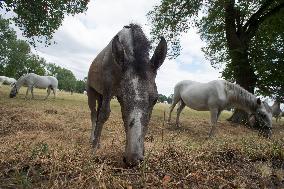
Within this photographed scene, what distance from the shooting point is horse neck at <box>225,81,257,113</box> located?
1323cm

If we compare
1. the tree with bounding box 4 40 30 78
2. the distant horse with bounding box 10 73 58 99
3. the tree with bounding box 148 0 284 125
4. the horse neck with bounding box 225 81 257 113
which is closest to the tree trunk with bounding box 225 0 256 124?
the tree with bounding box 148 0 284 125

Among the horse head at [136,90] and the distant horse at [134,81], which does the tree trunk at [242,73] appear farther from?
the horse head at [136,90]

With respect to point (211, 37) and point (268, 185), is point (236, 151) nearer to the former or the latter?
point (268, 185)

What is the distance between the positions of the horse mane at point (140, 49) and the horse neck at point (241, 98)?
7.97 metres

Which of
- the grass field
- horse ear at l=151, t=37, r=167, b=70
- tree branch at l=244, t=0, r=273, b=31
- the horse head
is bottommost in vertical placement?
the grass field

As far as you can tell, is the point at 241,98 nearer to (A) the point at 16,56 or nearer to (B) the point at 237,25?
(B) the point at 237,25

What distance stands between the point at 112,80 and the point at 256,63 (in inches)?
806

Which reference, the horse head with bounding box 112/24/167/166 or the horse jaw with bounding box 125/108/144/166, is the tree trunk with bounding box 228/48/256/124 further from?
the horse jaw with bounding box 125/108/144/166

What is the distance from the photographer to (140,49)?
5547mm

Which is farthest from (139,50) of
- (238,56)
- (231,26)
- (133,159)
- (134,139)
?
(231,26)

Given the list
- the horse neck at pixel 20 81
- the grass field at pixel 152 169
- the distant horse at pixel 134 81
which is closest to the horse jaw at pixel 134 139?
the distant horse at pixel 134 81

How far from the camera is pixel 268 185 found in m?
3.65

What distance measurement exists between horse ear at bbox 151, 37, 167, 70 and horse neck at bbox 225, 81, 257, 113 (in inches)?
345

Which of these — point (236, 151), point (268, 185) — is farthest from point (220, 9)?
point (268, 185)
